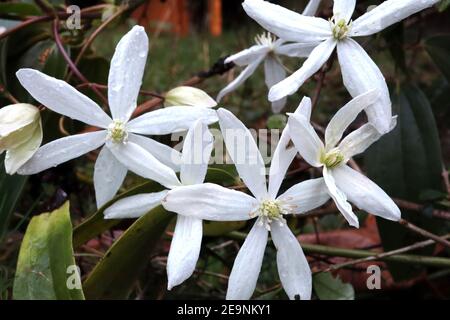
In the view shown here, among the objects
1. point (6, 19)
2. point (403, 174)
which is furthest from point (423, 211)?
point (6, 19)

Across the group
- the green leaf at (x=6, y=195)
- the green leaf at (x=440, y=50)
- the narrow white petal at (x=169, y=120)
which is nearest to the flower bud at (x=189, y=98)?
the narrow white petal at (x=169, y=120)

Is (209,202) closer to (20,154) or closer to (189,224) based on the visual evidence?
(189,224)

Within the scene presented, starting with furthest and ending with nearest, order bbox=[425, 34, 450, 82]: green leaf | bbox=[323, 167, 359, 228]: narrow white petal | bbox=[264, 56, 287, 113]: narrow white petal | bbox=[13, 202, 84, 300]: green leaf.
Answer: bbox=[425, 34, 450, 82]: green leaf → bbox=[264, 56, 287, 113]: narrow white petal → bbox=[13, 202, 84, 300]: green leaf → bbox=[323, 167, 359, 228]: narrow white petal

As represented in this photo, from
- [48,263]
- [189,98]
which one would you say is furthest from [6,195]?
[189,98]

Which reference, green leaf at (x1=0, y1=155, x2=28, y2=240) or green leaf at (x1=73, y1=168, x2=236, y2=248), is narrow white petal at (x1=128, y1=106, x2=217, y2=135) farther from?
green leaf at (x1=0, y1=155, x2=28, y2=240)

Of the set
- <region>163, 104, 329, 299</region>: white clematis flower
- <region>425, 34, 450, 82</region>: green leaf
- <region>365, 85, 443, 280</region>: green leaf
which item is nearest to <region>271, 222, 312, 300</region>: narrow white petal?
<region>163, 104, 329, 299</region>: white clematis flower

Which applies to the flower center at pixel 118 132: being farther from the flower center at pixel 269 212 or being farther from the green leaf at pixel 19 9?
the green leaf at pixel 19 9
